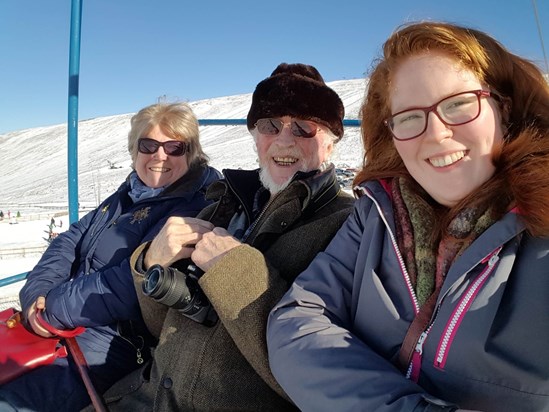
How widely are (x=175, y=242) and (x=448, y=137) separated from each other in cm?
109

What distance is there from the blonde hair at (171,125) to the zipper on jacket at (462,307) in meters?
2.01

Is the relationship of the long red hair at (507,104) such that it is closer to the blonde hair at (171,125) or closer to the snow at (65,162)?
the blonde hair at (171,125)

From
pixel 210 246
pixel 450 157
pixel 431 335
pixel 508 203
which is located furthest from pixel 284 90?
pixel 431 335

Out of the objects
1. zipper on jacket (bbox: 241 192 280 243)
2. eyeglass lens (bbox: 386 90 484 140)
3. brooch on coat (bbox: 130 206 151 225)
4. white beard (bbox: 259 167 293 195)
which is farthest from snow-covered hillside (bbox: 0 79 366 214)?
eyeglass lens (bbox: 386 90 484 140)

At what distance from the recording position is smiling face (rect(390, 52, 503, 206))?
1080mm

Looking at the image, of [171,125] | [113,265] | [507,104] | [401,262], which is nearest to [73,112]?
[171,125]

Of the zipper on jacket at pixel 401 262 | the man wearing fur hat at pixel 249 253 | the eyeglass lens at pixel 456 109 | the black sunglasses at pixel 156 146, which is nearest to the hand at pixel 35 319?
the man wearing fur hat at pixel 249 253

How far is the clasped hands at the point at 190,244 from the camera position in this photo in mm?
1479

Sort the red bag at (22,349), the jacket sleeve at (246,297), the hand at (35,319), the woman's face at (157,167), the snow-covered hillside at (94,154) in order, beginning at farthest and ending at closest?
the snow-covered hillside at (94,154) → the woman's face at (157,167) → the hand at (35,319) → the red bag at (22,349) → the jacket sleeve at (246,297)

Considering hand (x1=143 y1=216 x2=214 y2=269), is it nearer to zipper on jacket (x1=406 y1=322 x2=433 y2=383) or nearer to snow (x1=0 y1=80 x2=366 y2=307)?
zipper on jacket (x1=406 y1=322 x2=433 y2=383)

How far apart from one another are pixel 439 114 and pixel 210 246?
0.90 meters

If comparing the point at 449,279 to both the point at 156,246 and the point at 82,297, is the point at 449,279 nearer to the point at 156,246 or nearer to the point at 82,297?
the point at 156,246

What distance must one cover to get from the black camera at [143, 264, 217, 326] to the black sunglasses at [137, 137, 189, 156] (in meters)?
1.22

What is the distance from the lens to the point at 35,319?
6.55ft
